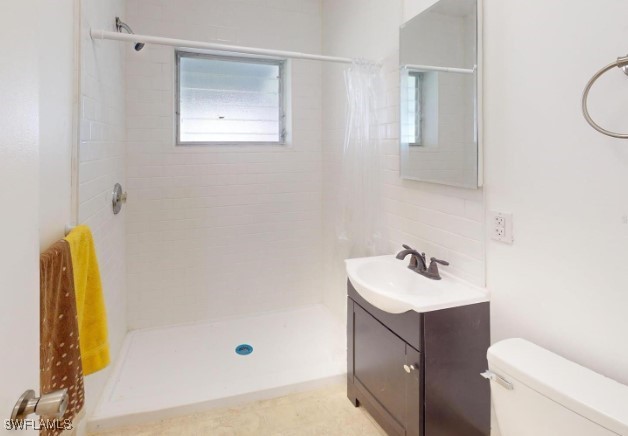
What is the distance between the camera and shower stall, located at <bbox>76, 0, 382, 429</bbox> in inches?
86.6

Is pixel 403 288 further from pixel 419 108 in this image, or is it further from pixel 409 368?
pixel 419 108

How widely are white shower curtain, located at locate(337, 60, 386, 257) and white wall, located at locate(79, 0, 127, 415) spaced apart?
52.8 inches

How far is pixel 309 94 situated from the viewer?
3.12m

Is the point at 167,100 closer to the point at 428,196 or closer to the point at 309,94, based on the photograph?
the point at 309,94

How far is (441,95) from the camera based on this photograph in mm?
1809

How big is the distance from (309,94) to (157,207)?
1.50 metres

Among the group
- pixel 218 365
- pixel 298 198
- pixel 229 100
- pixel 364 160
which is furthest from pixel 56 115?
pixel 298 198

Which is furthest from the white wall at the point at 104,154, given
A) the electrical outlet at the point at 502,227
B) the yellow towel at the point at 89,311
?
the electrical outlet at the point at 502,227

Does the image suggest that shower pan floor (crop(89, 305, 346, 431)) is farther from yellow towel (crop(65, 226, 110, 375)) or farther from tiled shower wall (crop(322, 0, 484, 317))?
yellow towel (crop(65, 226, 110, 375))

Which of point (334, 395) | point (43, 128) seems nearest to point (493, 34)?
point (43, 128)

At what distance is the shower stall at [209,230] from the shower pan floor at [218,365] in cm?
1

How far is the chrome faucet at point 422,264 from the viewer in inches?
69.7

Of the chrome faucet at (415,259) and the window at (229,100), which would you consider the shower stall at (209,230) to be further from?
the chrome faucet at (415,259)

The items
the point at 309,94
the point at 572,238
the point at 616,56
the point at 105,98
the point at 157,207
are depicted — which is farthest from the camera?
the point at 309,94
